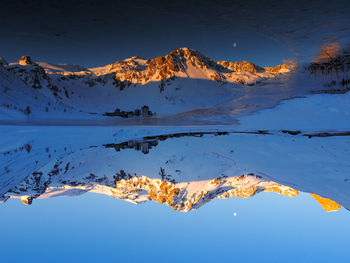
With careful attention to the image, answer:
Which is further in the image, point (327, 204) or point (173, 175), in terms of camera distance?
point (173, 175)

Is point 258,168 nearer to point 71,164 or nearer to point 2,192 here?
point 71,164

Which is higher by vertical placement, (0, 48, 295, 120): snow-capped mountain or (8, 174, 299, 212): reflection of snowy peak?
(0, 48, 295, 120): snow-capped mountain

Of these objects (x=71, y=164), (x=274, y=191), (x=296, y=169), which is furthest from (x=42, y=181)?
(x=296, y=169)

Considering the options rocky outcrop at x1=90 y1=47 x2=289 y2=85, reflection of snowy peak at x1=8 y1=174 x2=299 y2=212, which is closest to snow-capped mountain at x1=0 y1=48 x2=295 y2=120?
rocky outcrop at x1=90 y1=47 x2=289 y2=85

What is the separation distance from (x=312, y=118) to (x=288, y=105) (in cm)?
450

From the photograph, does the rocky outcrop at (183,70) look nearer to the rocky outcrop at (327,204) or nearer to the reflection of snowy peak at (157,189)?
the reflection of snowy peak at (157,189)

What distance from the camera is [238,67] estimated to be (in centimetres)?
15300

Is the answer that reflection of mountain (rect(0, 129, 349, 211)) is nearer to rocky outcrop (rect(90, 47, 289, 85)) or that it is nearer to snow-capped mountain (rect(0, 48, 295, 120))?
snow-capped mountain (rect(0, 48, 295, 120))

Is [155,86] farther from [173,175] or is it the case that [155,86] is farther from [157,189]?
[157,189]

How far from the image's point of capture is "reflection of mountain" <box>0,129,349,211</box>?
382 cm

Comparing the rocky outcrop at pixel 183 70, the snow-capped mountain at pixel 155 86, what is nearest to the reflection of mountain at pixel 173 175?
the snow-capped mountain at pixel 155 86

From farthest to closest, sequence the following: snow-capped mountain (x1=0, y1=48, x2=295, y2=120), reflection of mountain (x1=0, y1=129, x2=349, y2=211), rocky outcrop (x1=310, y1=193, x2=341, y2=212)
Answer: snow-capped mountain (x1=0, y1=48, x2=295, y2=120) < reflection of mountain (x1=0, y1=129, x2=349, y2=211) < rocky outcrop (x1=310, y1=193, x2=341, y2=212)

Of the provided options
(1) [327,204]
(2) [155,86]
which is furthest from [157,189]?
(2) [155,86]

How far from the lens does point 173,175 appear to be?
16.5ft
